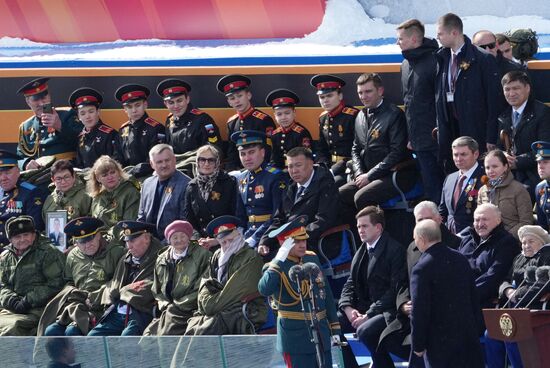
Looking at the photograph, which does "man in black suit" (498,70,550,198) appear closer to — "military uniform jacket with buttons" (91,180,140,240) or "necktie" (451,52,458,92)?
"necktie" (451,52,458,92)

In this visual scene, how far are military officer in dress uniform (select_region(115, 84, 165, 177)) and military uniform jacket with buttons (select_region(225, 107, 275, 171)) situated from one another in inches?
25.5

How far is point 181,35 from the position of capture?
1441 centimetres

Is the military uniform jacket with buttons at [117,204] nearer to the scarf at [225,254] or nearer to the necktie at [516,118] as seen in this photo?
the scarf at [225,254]

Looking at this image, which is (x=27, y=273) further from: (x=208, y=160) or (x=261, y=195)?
(x=261, y=195)

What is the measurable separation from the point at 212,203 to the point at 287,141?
3.25ft

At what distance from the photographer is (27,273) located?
11.8 metres

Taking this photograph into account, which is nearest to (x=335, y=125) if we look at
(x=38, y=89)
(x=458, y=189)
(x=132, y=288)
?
(x=458, y=189)

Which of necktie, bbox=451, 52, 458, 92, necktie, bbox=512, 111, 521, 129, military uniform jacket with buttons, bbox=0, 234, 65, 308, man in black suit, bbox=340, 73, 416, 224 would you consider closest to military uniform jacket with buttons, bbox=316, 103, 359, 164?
man in black suit, bbox=340, 73, 416, 224

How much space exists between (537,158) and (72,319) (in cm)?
380

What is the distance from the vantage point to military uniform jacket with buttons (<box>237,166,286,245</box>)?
11617 mm

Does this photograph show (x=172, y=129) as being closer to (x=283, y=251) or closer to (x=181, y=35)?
(x=181, y=35)

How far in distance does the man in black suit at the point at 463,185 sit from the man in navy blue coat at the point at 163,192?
2.34 meters

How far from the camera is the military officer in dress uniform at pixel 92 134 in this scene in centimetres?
1320

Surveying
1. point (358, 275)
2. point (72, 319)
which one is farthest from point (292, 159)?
point (72, 319)
